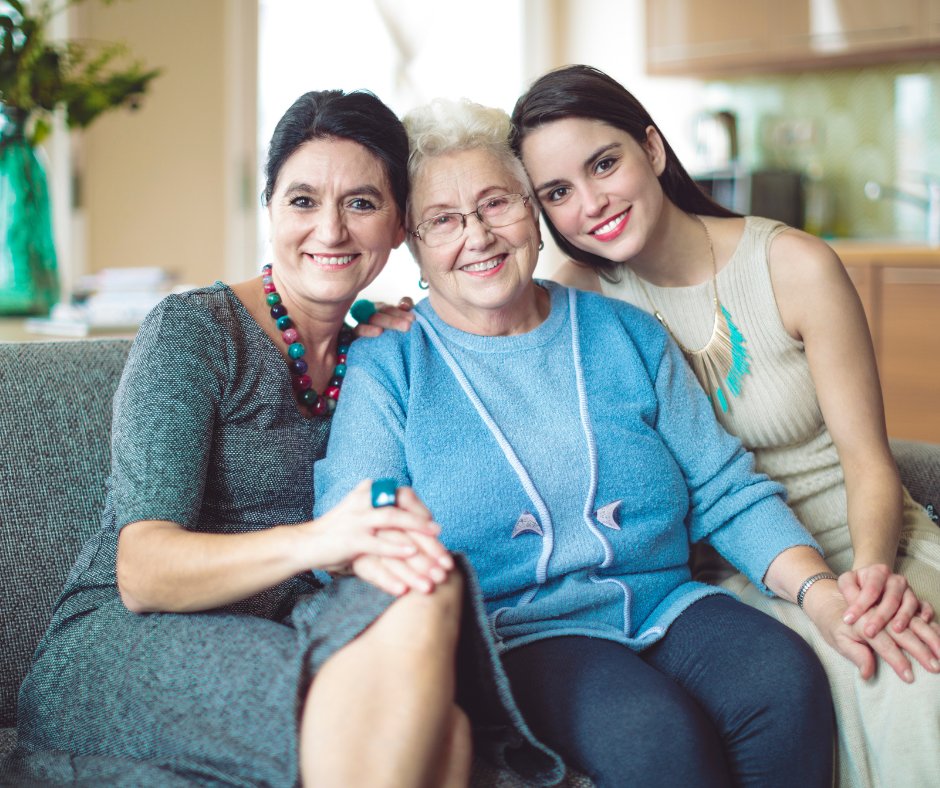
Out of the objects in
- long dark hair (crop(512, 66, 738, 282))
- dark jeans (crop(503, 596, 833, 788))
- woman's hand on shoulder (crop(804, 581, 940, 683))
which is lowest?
dark jeans (crop(503, 596, 833, 788))

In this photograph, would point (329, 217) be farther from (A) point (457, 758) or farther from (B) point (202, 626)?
(A) point (457, 758)

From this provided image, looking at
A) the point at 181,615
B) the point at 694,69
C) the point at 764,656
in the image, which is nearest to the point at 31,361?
the point at 181,615

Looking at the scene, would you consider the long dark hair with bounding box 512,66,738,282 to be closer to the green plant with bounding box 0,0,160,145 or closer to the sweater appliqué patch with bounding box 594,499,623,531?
the sweater appliqué patch with bounding box 594,499,623,531

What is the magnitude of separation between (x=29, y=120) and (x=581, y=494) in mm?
1722

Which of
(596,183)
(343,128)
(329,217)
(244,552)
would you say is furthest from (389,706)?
(596,183)

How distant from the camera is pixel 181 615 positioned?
3.56 ft

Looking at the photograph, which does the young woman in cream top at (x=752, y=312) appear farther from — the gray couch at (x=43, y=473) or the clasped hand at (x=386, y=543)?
the gray couch at (x=43, y=473)

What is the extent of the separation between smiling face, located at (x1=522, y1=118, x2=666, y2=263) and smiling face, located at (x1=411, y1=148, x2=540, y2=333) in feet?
0.31

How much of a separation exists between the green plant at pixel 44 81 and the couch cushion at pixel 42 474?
34.0 inches

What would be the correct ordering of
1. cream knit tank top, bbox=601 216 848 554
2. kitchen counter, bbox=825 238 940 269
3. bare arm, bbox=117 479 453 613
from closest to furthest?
bare arm, bbox=117 479 453 613 < cream knit tank top, bbox=601 216 848 554 < kitchen counter, bbox=825 238 940 269

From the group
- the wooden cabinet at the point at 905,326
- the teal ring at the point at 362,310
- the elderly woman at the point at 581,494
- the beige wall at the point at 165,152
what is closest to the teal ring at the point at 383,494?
the elderly woman at the point at 581,494

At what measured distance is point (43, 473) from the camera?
4.47 feet

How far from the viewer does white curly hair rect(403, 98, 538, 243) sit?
4.59 ft

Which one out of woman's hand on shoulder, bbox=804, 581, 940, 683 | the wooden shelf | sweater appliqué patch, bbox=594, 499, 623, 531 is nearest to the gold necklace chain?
sweater appliqué patch, bbox=594, 499, 623, 531
